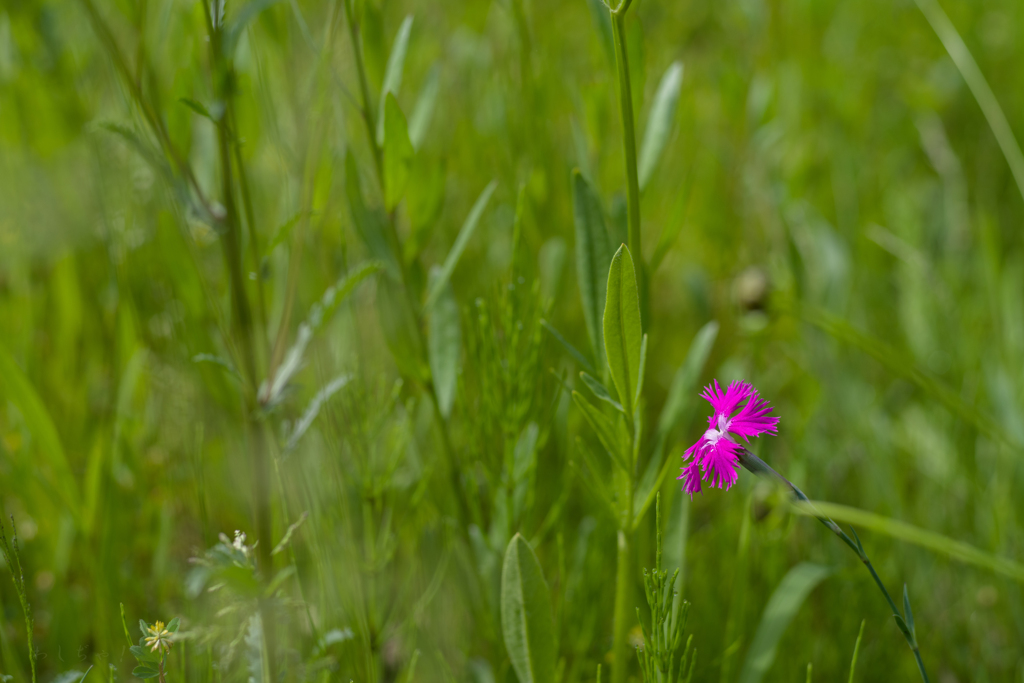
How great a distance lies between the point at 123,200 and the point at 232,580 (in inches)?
32.3

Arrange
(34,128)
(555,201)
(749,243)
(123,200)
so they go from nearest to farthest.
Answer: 1. (123,200)
2. (555,201)
3. (34,128)
4. (749,243)

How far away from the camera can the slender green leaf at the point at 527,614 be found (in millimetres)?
650

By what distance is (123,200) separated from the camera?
1.22 m

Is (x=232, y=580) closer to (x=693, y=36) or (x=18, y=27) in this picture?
(x=18, y=27)

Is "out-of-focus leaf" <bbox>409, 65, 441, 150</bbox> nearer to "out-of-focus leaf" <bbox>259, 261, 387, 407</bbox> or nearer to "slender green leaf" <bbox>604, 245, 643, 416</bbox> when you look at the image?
"out-of-focus leaf" <bbox>259, 261, 387, 407</bbox>

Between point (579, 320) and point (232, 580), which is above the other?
point (232, 580)

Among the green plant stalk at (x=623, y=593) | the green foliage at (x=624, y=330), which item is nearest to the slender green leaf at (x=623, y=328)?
the green foliage at (x=624, y=330)

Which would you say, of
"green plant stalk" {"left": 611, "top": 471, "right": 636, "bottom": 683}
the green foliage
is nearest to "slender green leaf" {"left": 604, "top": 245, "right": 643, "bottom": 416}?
the green foliage

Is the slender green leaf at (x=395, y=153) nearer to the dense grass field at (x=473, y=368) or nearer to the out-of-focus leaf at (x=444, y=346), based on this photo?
the dense grass field at (x=473, y=368)

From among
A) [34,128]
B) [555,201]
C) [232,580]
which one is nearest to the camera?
[232,580]

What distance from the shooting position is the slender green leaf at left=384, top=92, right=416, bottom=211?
749 mm

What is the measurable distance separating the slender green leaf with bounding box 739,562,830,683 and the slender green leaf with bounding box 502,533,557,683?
27 centimetres

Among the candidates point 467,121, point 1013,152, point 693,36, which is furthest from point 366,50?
point 693,36

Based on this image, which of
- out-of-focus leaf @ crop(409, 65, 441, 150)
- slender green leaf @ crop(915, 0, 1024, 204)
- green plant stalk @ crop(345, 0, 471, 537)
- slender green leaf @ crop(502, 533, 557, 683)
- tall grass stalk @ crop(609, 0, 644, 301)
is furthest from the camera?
slender green leaf @ crop(915, 0, 1024, 204)
